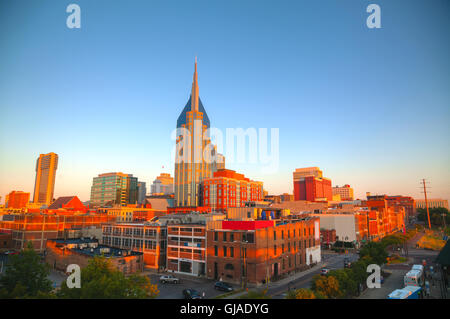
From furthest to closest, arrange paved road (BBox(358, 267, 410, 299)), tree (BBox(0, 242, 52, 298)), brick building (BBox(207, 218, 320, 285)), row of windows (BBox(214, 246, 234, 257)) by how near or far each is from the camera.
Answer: row of windows (BBox(214, 246, 234, 257)) → brick building (BBox(207, 218, 320, 285)) → paved road (BBox(358, 267, 410, 299)) → tree (BBox(0, 242, 52, 298))

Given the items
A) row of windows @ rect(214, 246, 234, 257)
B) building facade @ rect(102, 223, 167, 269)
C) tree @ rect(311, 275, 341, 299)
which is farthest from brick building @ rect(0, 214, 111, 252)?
tree @ rect(311, 275, 341, 299)

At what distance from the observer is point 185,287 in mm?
55969

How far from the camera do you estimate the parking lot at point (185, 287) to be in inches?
1983

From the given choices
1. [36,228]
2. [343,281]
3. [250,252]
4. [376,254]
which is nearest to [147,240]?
[250,252]

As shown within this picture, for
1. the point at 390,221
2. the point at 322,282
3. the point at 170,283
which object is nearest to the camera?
the point at 322,282

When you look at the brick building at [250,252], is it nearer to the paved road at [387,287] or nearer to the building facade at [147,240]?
the building facade at [147,240]

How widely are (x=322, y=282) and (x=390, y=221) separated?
6130 inches

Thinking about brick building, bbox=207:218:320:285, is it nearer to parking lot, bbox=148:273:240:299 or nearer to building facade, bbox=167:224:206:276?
building facade, bbox=167:224:206:276

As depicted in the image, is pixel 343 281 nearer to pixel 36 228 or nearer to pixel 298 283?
pixel 298 283

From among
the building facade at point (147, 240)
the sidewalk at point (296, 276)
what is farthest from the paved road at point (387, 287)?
the building facade at point (147, 240)

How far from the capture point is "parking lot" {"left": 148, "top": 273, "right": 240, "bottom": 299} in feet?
165
